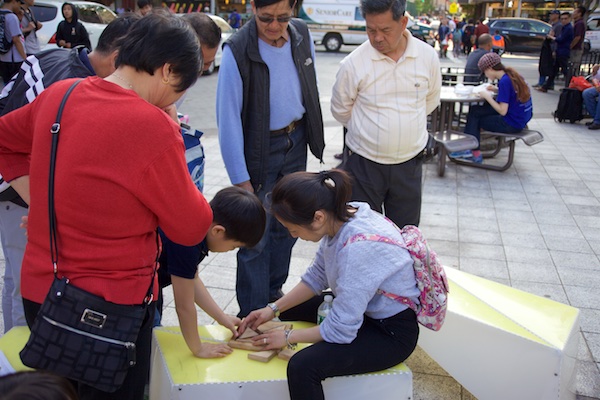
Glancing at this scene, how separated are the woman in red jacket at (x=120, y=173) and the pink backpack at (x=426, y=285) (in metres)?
0.76

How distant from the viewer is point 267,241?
118 inches

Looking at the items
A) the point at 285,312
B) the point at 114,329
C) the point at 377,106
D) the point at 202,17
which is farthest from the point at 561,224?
the point at 114,329

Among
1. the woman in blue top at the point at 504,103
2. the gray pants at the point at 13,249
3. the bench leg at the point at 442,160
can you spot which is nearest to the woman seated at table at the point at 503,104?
the woman in blue top at the point at 504,103

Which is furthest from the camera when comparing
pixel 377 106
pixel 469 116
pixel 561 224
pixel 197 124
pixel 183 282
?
pixel 197 124

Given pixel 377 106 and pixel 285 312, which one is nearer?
pixel 285 312

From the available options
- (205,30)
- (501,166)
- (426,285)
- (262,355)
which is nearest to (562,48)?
(501,166)

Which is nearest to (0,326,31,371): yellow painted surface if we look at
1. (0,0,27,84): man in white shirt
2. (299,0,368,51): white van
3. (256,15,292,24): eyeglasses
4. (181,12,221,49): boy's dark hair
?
(181,12,221,49): boy's dark hair

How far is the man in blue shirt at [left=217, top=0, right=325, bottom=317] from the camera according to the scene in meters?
2.65

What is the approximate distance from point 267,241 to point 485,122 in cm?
410

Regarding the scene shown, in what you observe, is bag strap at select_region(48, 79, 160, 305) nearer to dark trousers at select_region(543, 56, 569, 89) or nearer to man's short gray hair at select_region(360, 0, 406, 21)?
man's short gray hair at select_region(360, 0, 406, 21)

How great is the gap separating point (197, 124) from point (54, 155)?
278 inches

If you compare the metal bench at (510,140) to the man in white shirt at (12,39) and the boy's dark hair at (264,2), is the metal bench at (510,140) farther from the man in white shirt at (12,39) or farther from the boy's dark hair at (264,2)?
the man in white shirt at (12,39)

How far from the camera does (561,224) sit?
15.6ft

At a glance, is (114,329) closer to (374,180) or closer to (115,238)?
(115,238)
